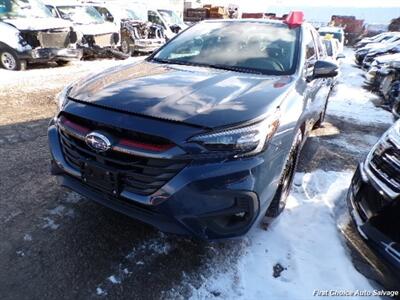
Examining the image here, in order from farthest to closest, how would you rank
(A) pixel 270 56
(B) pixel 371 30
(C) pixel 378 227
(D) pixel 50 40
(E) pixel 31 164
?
(B) pixel 371 30 → (D) pixel 50 40 → (E) pixel 31 164 → (A) pixel 270 56 → (C) pixel 378 227

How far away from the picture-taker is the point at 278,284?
2.38m

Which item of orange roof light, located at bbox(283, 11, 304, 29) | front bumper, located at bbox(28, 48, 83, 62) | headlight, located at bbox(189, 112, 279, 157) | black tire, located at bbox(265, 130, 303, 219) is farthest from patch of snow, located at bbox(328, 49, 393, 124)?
front bumper, located at bbox(28, 48, 83, 62)

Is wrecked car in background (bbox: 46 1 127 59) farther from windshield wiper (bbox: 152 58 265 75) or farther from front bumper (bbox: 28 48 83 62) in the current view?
windshield wiper (bbox: 152 58 265 75)

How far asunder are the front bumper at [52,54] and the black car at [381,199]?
8.37m

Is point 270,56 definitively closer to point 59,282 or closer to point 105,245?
point 105,245

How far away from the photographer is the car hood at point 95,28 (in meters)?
11.1

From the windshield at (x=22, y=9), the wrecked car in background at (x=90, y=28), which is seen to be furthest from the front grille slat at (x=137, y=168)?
the wrecked car in background at (x=90, y=28)

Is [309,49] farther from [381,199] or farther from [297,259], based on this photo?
[297,259]

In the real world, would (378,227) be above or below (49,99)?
above

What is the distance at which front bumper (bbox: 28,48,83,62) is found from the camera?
28.6 feet

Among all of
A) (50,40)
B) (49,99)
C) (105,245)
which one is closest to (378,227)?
(105,245)

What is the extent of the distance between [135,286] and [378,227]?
68.5 inches

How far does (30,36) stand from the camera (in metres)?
8.77

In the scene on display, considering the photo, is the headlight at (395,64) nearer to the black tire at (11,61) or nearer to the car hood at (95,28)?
the car hood at (95,28)
